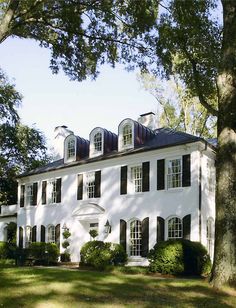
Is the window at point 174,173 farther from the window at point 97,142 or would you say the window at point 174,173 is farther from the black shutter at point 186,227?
the window at point 97,142

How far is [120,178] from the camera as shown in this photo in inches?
954

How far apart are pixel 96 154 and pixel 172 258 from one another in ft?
32.1

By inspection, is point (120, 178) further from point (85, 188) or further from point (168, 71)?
point (168, 71)

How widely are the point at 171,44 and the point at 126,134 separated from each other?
33.2 ft

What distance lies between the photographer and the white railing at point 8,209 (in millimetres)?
32219

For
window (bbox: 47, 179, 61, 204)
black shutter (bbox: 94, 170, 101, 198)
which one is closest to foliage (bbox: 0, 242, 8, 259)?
window (bbox: 47, 179, 61, 204)

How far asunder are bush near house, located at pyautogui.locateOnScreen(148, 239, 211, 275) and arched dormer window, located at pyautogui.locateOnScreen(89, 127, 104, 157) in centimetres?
890

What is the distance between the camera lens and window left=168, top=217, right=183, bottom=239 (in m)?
21.3

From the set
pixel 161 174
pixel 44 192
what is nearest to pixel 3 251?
pixel 44 192

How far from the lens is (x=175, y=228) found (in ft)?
70.4

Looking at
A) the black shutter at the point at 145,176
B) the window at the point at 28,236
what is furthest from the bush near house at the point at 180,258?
the window at the point at 28,236

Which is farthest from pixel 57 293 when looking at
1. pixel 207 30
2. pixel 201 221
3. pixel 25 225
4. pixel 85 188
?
pixel 25 225

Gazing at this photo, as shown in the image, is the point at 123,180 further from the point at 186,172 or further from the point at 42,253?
the point at 42,253

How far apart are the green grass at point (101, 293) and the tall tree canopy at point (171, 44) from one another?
123cm
